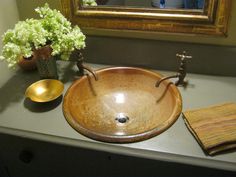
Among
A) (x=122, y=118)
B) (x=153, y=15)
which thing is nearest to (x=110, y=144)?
(x=122, y=118)

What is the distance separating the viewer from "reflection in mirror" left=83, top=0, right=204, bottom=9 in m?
1.04

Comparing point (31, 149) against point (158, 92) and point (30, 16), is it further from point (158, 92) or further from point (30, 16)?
point (30, 16)

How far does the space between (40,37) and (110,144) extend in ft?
1.59

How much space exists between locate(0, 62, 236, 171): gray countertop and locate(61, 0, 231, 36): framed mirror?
0.70 feet

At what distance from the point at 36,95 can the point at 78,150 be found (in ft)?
1.05

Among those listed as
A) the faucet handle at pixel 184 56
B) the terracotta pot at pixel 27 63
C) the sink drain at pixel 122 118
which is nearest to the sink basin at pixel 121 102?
the sink drain at pixel 122 118

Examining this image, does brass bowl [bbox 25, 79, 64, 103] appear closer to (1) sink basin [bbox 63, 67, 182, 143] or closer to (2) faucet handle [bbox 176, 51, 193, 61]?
(1) sink basin [bbox 63, 67, 182, 143]

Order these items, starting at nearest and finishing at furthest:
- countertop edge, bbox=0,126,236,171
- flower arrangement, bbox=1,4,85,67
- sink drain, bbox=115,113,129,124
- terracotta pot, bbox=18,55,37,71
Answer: countertop edge, bbox=0,126,236,171 < flower arrangement, bbox=1,4,85,67 < sink drain, bbox=115,113,129,124 < terracotta pot, bbox=18,55,37,71

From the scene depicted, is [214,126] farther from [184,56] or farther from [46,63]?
[46,63]

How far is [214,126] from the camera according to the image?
843 mm

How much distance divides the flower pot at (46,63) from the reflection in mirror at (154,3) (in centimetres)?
29

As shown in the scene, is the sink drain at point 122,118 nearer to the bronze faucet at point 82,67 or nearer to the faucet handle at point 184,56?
the bronze faucet at point 82,67

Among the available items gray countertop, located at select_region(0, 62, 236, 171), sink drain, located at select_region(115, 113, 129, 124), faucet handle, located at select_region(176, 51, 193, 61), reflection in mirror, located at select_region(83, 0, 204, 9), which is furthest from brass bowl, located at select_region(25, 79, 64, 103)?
faucet handle, located at select_region(176, 51, 193, 61)

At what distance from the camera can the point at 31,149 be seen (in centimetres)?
94
